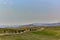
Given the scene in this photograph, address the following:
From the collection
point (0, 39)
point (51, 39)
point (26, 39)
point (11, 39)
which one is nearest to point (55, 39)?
point (51, 39)

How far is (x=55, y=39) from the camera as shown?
23047 mm

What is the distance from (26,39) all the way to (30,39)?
0.59 m

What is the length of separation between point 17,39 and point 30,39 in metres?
1.88

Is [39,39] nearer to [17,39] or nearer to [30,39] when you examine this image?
→ [30,39]

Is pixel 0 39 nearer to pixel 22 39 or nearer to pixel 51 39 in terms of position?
pixel 22 39

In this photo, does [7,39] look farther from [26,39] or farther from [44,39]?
[44,39]

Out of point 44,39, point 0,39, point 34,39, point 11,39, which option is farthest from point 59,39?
point 0,39

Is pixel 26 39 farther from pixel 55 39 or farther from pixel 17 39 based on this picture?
pixel 55 39

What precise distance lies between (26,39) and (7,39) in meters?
2.72

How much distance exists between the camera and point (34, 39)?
22.9 m

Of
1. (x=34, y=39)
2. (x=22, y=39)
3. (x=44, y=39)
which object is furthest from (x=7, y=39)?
(x=44, y=39)

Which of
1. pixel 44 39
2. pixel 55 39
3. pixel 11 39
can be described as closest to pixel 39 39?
pixel 44 39

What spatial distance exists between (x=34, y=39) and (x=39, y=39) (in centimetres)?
74

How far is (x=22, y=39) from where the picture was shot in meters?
22.3
